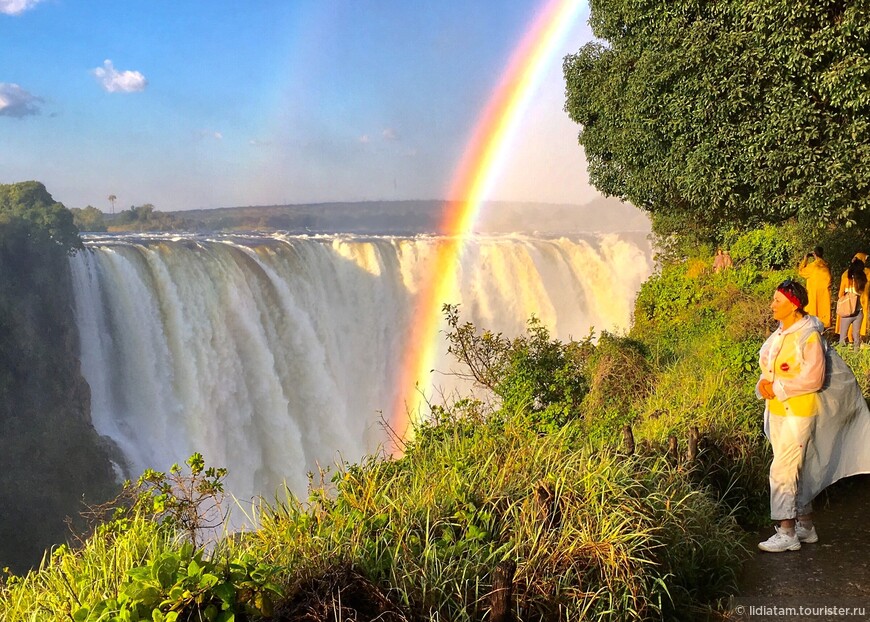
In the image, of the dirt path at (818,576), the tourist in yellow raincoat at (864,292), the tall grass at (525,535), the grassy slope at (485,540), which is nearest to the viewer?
the grassy slope at (485,540)

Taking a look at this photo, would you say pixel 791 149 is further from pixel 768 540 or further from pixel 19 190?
pixel 19 190

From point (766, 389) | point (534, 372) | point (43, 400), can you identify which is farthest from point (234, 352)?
point (766, 389)

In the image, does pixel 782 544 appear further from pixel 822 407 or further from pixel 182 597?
pixel 182 597

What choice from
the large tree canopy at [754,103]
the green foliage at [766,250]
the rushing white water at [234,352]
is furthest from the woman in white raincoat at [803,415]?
the rushing white water at [234,352]

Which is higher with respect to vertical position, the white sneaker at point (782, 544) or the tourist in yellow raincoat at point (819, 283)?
the tourist in yellow raincoat at point (819, 283)

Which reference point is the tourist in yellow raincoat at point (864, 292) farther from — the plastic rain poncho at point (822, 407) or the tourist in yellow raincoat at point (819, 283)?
the plastic rain poncho at point (822, 407)

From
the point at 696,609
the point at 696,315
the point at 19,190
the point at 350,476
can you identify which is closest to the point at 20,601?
the point at 350,476
